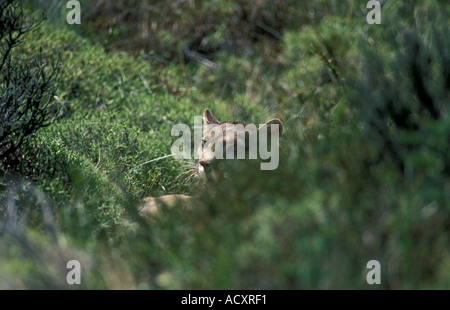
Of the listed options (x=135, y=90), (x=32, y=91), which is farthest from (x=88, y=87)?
(x=32, y=91)

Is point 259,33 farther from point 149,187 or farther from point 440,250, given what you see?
point 440,250

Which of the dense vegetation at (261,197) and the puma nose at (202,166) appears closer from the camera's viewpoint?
the dense vegetation at (261,197)

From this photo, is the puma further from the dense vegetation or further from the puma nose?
the dense vegetation

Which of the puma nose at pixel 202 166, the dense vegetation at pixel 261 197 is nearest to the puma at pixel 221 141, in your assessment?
the puma nose at pixel 202 166

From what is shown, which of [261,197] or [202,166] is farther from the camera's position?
[202,166]

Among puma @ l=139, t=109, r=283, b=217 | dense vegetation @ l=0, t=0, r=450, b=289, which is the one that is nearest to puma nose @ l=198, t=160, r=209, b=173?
puma @ l=139, t=109, r=283, b=217

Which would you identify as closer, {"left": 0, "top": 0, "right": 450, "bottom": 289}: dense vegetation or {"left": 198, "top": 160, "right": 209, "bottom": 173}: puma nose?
{"left": 0, "top": 0, "right": 450, "bottom": 289}: dense vegetation

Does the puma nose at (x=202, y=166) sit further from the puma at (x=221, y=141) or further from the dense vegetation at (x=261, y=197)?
Answer: the dense vegetation at (x=261, y=197)

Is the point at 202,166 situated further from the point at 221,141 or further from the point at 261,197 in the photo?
the point at 261,197

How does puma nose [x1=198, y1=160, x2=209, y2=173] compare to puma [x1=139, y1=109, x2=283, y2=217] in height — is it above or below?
below

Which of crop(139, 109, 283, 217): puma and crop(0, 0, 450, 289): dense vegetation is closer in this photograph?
crop(0, 0, 450, 289): dense vegetation

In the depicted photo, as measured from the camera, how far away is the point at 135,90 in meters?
6.71

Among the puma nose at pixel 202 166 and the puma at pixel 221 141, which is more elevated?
the puma at pixel 221 141

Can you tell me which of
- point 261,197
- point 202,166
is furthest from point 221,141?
point 261,197
